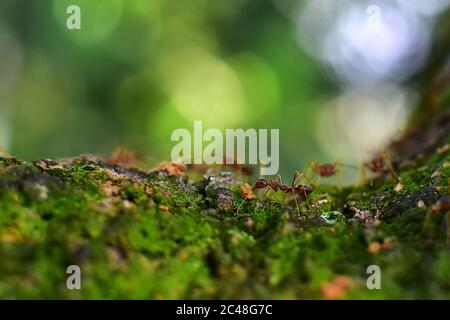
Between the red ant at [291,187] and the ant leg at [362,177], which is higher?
the ant leg at [362,177]

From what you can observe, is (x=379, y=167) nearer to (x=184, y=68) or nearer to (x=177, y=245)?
(x=177, y=245)

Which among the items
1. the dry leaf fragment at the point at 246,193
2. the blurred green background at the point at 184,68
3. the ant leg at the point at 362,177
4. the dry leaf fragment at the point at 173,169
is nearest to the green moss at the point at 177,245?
the dry leaf fragment at the point at 246,193

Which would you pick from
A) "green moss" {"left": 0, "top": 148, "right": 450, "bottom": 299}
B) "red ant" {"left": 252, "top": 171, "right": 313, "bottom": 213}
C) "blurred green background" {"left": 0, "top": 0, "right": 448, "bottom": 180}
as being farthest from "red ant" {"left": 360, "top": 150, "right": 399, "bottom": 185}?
"blurred green background" {"left": 0, "top": 0, "right": 448, "bottom": 180}

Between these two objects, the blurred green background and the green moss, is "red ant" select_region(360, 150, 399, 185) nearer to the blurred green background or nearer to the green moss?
the green moss

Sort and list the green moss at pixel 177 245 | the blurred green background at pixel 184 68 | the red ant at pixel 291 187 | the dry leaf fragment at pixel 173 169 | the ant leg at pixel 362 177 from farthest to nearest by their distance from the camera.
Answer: the blurred green background at pixel 184 68
the ant leg at pixel 362 177
the dry leaf fragment at pixel 173 169
the red ant at pixel 291 187
the green moss at pixel 177 245

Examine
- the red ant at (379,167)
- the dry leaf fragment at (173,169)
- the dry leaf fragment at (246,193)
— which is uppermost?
the red ant at (379,167)

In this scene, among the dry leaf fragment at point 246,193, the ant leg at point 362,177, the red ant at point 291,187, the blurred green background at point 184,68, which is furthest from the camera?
the blurred green background at point 184,68

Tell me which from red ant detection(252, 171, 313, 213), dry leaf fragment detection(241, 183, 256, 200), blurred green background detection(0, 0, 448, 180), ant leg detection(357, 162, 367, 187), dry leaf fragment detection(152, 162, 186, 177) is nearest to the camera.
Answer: dry leaf fragment detection(241, 183, 256, 200)

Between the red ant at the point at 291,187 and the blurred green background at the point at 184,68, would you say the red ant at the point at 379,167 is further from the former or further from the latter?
the blurred green background at the point at 184,68

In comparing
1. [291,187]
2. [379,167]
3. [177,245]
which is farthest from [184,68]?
[177,245]
